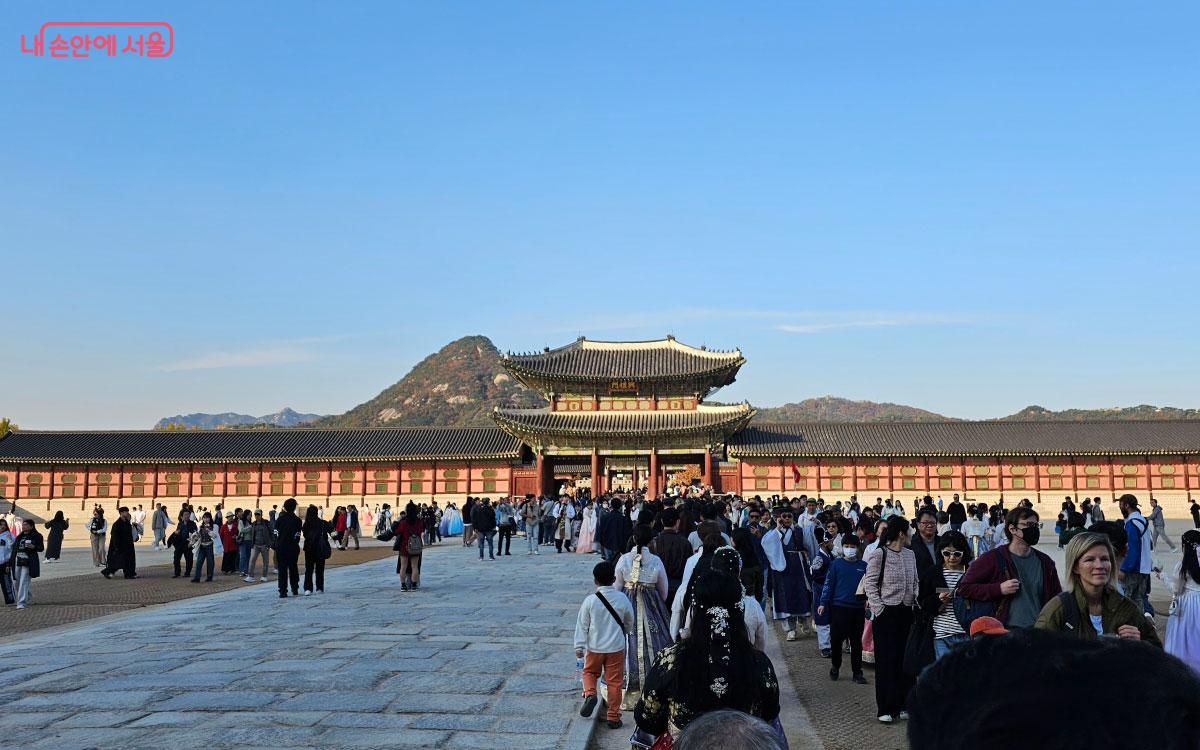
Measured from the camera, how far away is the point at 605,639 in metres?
7.05

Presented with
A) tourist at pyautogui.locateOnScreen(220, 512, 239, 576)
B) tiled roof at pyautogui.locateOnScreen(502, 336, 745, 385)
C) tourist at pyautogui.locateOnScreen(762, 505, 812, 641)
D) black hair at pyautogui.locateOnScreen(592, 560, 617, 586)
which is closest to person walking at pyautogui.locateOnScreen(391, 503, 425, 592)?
tourist at pyautogui.locateOnScreen(220, 512, 239, 576)

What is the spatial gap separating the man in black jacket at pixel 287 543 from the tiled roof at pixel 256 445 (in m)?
26.2

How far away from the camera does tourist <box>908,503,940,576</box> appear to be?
7750mm

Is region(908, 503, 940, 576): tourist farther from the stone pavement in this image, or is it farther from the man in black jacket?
the man in black jacket

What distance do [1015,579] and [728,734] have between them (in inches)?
190

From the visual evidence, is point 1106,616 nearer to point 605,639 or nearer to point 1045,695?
point 605,639

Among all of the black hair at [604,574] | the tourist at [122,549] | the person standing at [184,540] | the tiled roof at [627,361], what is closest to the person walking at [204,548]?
the person standing at [184,540]

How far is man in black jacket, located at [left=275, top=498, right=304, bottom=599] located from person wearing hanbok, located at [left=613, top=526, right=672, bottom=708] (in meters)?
8.47

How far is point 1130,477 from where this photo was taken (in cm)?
4006

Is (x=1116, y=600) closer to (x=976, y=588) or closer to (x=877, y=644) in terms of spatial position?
(x=976, y=588)

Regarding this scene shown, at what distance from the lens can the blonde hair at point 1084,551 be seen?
4.58 meters

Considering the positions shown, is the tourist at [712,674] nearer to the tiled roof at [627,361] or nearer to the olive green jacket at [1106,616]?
the olive green jacket at [1106,616]

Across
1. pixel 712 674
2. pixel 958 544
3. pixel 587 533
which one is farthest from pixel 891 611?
pixel 587 533

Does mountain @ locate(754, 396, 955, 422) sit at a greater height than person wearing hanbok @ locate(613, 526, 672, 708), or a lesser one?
greater
